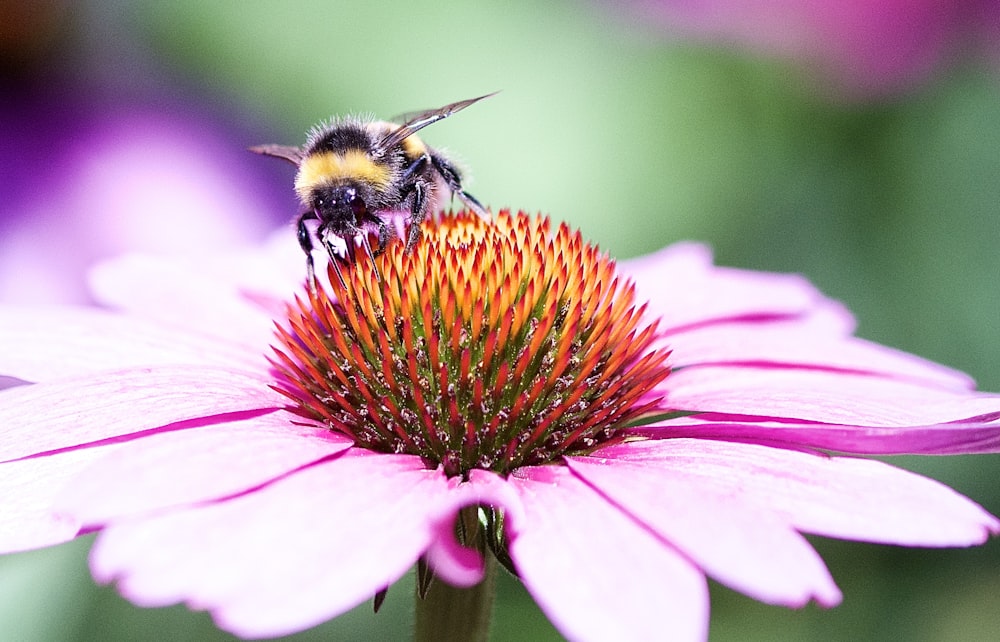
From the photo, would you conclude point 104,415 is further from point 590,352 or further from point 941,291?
point 941,291

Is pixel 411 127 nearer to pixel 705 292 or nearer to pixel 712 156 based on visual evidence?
pixel 705 292

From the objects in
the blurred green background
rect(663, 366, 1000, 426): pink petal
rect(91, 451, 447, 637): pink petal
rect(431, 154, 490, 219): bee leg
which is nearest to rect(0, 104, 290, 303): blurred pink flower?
the blurred green background

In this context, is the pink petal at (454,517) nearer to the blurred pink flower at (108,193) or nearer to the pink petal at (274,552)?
the pink petal at (274,552)

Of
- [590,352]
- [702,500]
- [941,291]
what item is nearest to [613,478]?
[702,500]

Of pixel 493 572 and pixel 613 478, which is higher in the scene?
pixel 613 478

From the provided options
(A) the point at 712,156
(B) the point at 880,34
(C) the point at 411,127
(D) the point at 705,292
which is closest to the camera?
(C) the point at 411,127

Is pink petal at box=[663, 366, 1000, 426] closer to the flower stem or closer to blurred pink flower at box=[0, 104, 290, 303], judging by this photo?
the flower stem

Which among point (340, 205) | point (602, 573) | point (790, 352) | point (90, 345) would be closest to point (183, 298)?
point (90, 345)

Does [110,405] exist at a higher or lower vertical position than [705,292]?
lower
